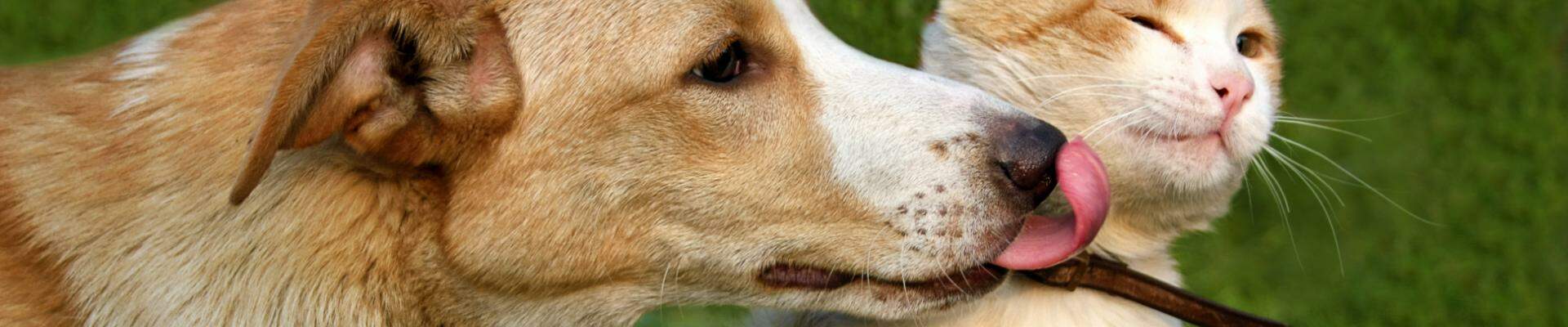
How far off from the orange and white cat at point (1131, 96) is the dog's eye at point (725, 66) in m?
0.69

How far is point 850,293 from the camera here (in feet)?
10.7

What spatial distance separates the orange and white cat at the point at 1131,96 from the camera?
3438 mm

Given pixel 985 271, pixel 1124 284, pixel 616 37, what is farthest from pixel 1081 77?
pixel 616 37

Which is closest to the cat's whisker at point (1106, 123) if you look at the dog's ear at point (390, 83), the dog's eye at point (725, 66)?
the dog's eye at point (725, 66)

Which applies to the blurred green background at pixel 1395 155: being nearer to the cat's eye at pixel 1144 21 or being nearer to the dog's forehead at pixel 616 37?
the cat's eye at pixel 1144 21

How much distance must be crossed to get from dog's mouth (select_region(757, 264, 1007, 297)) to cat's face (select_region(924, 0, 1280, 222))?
45cm

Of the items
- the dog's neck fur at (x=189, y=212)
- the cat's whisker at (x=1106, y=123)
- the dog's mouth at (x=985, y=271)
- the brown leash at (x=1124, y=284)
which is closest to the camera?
the dog's neck fur at (x=189, y=212)

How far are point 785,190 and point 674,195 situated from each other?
21 cm

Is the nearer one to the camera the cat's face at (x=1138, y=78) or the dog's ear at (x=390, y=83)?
the dog's ear at (x=390, y=83)

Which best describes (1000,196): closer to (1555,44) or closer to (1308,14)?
(1308,14)

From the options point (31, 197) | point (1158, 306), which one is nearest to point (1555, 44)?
point (1158, 306)

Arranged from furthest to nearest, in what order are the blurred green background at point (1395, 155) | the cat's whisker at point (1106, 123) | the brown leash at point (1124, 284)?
the blurred green background at point (1395, 155)
the brown leash at point (1124, 284)
the cat's whisker at point (1106, 123)

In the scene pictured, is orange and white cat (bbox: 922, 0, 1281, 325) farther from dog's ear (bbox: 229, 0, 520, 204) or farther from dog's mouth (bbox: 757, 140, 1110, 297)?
dog's ear (bbox: 229, 0, 520, 204)

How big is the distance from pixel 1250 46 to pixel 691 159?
1.44 meters
